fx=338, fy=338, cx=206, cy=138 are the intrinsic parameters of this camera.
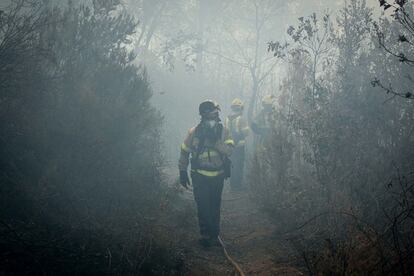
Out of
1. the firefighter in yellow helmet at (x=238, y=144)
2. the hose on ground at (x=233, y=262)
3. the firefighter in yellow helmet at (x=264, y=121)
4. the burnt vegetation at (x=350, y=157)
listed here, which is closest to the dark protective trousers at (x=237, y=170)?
the firefighter in yellow helmet at (x=238, y=144)

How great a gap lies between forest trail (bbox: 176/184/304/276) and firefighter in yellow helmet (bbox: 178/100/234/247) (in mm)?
336

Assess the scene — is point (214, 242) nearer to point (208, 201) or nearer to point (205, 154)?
point (208, 201)

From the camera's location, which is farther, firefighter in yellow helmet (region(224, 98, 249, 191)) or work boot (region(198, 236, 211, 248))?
firefighter in yellow helmet (region(224, 98, 249, 191))

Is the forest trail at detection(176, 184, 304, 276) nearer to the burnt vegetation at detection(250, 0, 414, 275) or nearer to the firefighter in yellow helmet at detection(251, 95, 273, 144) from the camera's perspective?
the burnt vegetation at detection(250, 0, 414, 275)

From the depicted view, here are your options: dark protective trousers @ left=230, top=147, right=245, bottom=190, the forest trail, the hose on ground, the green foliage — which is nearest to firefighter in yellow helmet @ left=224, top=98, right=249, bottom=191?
dark protective trousers @ left=230, top=147, right=245, bottom=190

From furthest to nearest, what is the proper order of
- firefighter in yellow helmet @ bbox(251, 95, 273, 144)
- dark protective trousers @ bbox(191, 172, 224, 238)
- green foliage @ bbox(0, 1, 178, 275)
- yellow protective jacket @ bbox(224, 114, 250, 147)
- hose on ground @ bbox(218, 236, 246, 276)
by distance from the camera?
firefighter in yellow helmet @ bbox(251, 95, 273, 144) → yellow protective jacket @ bbox(224, 114, 250, 147) → dark protective trousers @ bbox(191, 172, 224, 238) → hose on ground @ bbox(218, 236, 246, 276) → green foliage @ bbox(0, 1, 178, 275)

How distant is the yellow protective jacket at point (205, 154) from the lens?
227 inches

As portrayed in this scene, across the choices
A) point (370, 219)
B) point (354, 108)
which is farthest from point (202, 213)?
point (354, 108)

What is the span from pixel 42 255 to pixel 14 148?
2.46 meters

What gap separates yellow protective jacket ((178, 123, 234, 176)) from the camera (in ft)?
18.9

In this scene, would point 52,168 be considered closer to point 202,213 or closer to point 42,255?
point 42,255

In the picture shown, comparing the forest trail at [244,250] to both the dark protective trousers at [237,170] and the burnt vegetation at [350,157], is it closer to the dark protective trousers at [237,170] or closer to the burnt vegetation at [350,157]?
the burnt vegetation at [350,157]

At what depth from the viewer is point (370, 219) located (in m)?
4.84

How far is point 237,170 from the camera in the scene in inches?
393
